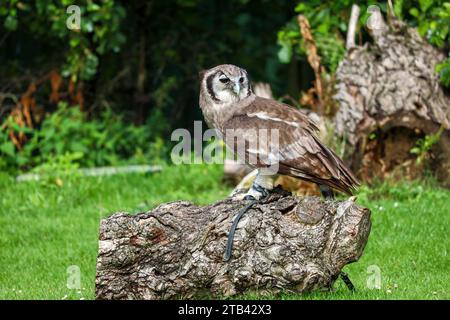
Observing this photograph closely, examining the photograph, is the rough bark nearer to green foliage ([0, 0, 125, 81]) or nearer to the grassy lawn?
the grassy lawn

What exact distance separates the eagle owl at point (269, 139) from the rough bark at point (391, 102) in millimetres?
3353

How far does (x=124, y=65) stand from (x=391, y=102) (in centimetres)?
529

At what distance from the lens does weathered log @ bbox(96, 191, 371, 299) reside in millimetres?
6012

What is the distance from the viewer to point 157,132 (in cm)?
1341

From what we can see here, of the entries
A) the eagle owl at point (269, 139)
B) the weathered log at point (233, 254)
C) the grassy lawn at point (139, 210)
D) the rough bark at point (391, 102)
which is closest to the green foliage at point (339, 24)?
the rough bark at point (391, 102)

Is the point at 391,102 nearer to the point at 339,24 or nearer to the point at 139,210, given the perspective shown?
the point at 339,24

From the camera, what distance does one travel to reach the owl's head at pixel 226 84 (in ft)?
22.1

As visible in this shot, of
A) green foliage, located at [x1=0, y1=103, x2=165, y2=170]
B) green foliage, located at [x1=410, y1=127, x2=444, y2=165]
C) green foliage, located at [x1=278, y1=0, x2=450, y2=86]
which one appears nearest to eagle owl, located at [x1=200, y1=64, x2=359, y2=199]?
green foliage, located at [x1=278, y1=0, x2=450, y2=86]

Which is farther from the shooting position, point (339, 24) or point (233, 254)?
point (339, 24)

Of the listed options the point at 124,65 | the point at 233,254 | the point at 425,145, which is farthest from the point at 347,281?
the point at 124,65

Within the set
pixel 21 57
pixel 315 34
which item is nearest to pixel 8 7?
pixel 21 57

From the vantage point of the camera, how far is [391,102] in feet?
32.8

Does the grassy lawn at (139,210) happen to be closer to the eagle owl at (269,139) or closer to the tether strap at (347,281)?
the tether strap at (347,281)
